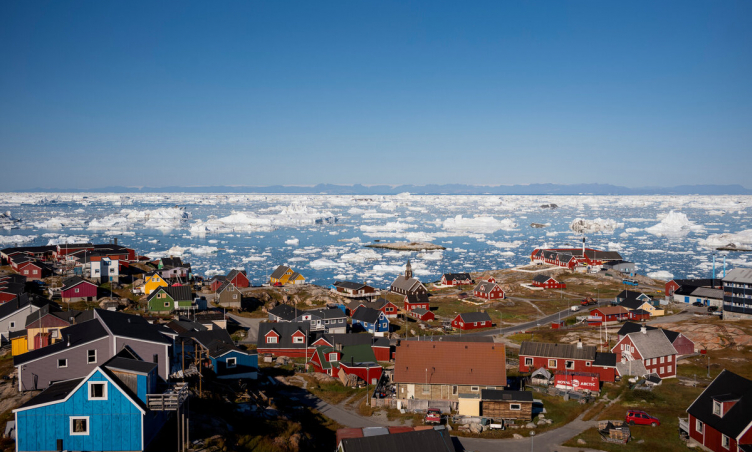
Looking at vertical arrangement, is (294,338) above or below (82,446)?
below

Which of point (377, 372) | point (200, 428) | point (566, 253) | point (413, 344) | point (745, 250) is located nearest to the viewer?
point (200, 428)

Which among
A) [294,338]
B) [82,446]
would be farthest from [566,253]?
[82,446]

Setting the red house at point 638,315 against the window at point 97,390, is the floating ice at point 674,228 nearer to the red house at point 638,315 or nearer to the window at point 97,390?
the red house at point 638,315

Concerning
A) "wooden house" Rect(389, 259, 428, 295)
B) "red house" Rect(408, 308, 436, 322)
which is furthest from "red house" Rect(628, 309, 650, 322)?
"wooden house" Rect(389, 259, 428, 295)

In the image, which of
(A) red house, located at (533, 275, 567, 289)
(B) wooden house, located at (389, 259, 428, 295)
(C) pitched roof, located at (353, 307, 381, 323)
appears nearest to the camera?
(C) pitched roof, located at (353, 307, 381, 323)

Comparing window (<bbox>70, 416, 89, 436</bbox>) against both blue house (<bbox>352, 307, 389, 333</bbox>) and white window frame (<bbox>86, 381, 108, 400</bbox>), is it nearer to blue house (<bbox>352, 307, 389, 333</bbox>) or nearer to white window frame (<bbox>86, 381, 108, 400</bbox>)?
white window frame (<bbox>86, 381, 108, 400</bbox>)

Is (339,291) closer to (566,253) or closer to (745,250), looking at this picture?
(566,253)
